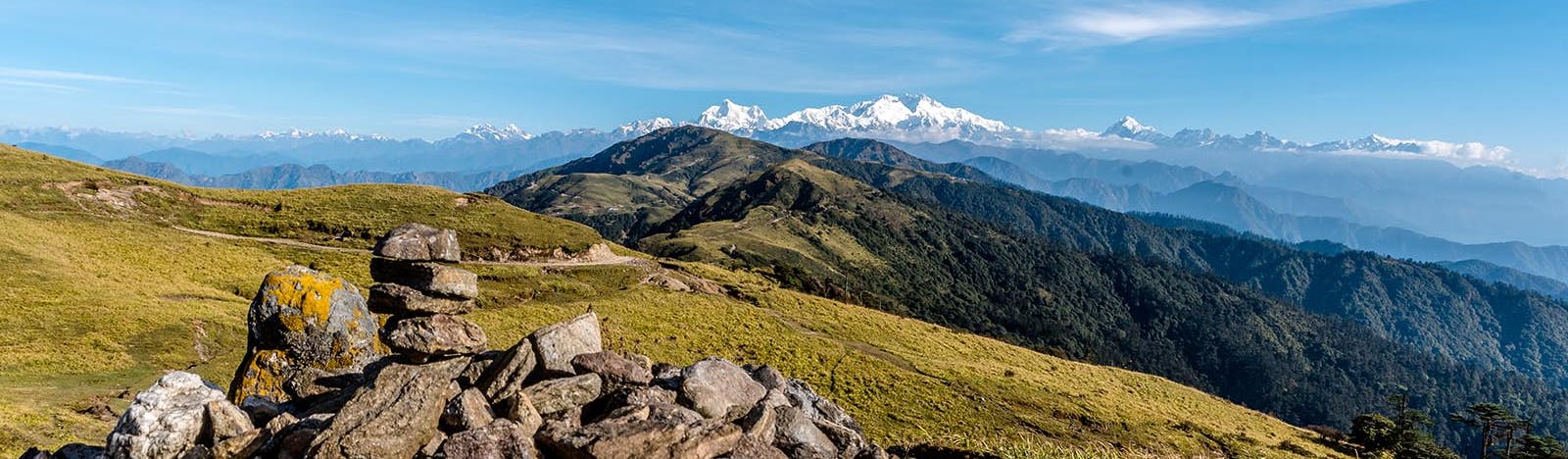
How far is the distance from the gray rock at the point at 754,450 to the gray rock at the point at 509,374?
5.67 metres

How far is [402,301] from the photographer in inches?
953

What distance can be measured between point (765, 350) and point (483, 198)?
70.0 m

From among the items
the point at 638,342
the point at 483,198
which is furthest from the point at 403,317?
the point at 483,198

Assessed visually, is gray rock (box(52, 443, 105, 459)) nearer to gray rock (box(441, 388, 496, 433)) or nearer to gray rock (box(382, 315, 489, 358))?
gray rock (box(382, 315, 489, 358))

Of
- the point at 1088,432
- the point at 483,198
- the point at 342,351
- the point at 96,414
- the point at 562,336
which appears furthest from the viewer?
the point at 483,198

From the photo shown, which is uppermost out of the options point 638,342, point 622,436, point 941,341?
point 622,436

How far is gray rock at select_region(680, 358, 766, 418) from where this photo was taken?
16875 mm

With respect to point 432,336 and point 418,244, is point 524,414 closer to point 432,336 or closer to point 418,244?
point 432,336

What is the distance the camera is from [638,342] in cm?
5878

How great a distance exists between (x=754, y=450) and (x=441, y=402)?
22.0 feet

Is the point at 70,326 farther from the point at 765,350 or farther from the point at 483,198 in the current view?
the point at 483,198

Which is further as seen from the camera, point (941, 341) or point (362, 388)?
point (941, 341)

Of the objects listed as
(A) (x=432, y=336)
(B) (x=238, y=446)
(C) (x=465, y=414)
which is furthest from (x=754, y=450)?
(A) (x=432, y=336)

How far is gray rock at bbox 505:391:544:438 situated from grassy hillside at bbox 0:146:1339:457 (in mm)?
9592
